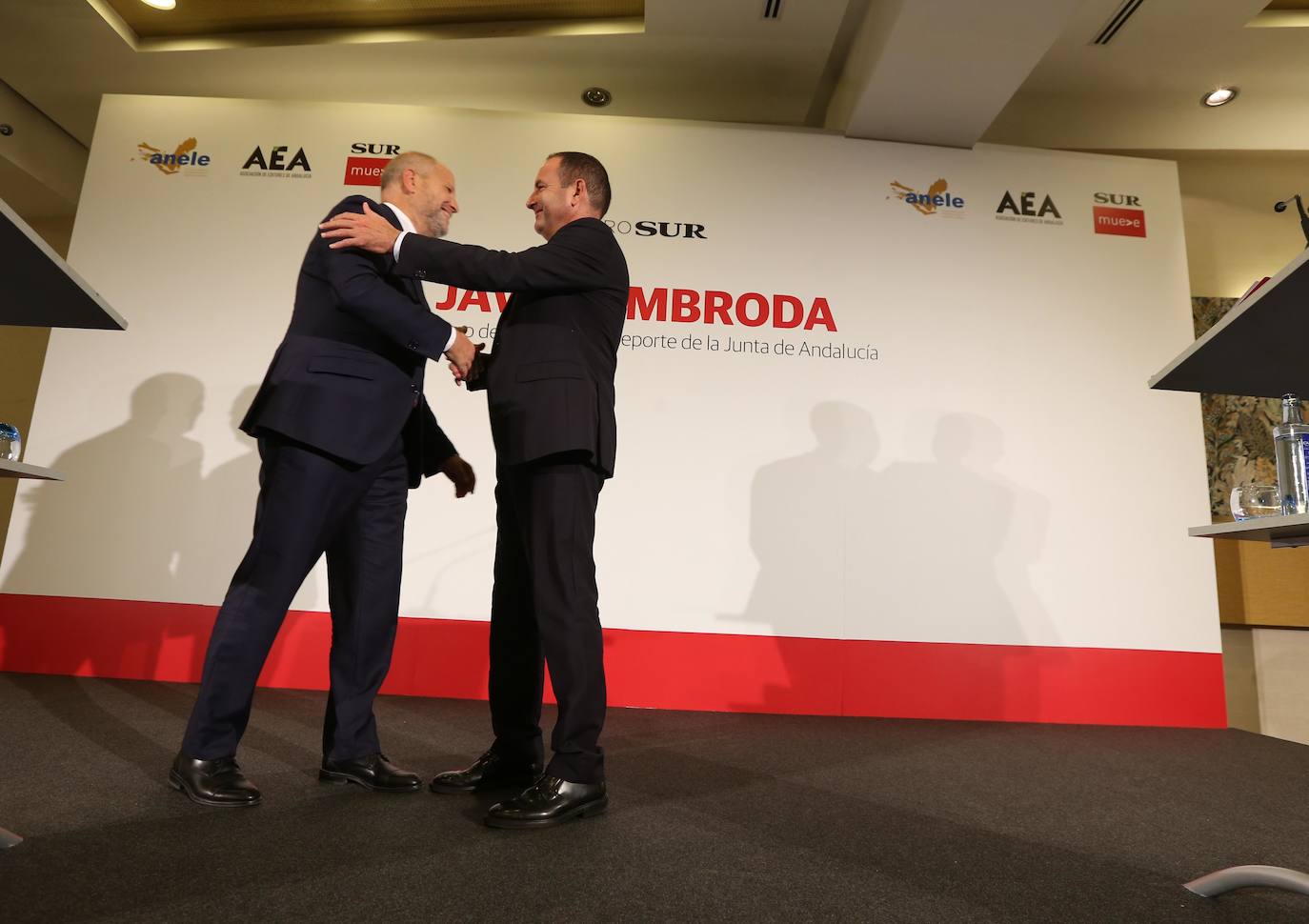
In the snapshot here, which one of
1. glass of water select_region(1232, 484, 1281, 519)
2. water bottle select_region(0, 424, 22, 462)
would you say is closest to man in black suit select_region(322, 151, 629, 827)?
water bottle select_region(0, 424, 22, 462)

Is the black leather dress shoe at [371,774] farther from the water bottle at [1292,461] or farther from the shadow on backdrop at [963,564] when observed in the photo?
the shadow on backdrop at [963,564]

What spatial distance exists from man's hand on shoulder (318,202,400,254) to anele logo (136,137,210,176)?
9.15 feet

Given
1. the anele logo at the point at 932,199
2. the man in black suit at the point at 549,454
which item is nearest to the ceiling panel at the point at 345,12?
the anele logo at the point at 932,199

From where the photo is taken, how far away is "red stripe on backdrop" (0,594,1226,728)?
3.62 meters

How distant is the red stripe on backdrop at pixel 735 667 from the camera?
362 centimetres

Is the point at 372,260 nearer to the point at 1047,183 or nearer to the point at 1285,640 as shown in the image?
the point at 1047,183

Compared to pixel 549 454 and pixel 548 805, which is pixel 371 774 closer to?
pixel 548 805

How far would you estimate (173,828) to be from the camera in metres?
1.53

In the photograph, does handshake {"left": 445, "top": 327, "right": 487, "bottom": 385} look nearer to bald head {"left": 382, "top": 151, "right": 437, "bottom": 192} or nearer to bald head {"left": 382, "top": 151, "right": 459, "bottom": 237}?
bald head {"left": 382, "top": 151, "right": 459, "bottom": 237}

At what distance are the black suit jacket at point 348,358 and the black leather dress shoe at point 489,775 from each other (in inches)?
28.8

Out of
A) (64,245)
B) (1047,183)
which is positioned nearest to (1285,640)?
Answer: (1047,183)

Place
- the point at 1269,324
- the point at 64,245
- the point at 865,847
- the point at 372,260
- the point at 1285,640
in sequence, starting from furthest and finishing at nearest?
the point at 64,245, the point at 1285,640, the point at 372,260, the point at 865,847, the point at 1269,324

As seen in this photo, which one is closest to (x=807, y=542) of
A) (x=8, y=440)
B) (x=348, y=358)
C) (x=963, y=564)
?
(x=963, y=564)

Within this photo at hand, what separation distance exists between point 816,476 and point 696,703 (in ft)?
3.70
